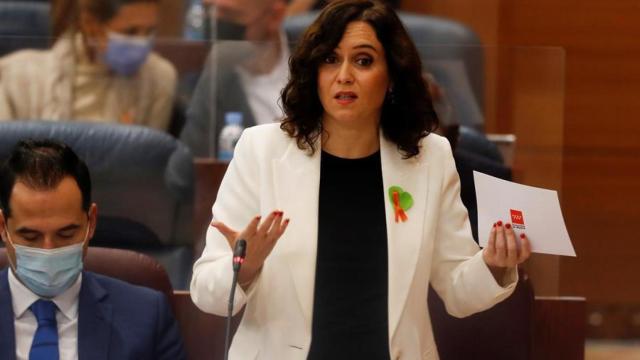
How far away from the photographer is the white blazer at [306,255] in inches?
70.1

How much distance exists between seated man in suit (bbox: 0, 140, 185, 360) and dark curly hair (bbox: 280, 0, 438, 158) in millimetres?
352

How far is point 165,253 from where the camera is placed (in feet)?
9.14

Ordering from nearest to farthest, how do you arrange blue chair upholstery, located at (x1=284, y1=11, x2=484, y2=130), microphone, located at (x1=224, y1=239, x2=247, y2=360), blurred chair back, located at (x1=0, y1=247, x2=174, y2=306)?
microphone, located at (x1=224, y1=239, x2=247, y2=360) < blurred chair back, located at (x1=0, y1=247, x2=174, y2=306) < blue chair upholstery, located at (x1=284, y1=11, x2=484, y2=130)

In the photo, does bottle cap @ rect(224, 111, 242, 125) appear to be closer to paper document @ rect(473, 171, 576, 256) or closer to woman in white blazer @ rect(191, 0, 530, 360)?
woman in white blazer @ rect(191, 0, 530, 360)

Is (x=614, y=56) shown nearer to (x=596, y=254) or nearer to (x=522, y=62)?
(x=522, y=62)

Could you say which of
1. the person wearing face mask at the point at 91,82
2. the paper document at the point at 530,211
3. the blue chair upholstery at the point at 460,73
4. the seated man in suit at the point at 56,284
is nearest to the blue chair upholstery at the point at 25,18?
the person wearing face mask at the point at 91,82

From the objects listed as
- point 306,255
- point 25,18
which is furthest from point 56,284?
point 25,18

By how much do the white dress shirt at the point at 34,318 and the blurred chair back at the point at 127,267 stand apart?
0.67ft

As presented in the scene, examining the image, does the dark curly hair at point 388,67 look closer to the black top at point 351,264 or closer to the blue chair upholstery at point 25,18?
the black top at point 351,264

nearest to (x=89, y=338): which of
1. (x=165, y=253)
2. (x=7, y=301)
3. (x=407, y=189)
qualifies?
(x=7, y=301)

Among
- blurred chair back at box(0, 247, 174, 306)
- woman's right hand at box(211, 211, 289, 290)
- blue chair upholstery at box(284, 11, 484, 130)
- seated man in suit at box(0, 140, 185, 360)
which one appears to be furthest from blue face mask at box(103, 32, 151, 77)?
woman's right hand at box(211, 211, 289, 290)

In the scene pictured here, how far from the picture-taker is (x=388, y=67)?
1.88 m

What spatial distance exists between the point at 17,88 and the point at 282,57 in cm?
66

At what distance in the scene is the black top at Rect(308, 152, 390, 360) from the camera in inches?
70.4
